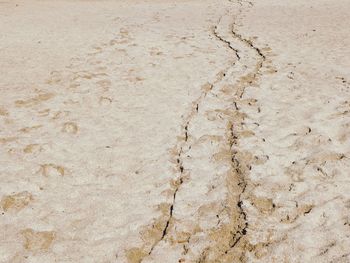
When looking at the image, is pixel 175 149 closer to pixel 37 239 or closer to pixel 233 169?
pixel 233 169

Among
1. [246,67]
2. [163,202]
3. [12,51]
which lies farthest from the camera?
[12,51]

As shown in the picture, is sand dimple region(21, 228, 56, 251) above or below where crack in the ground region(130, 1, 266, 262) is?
below

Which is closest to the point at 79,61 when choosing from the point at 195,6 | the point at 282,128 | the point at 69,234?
the point at 282,128

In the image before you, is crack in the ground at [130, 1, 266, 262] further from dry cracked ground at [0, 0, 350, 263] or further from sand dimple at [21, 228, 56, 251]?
sand dimple at [21, 228, 56, 251]

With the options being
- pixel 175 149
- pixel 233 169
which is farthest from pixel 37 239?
pixel 233 169

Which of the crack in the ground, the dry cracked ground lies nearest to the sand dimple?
the dry cracked ground

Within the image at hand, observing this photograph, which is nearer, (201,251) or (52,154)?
(201,251)

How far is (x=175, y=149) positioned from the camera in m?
6.43

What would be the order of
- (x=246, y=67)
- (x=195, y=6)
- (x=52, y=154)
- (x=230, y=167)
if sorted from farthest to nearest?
(x=195, y=6)
(x=246, y=67)
(x=52, y=154)
(x=230, y=167)

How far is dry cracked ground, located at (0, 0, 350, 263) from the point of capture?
4.54 metres

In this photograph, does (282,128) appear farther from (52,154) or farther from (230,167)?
(52,154)

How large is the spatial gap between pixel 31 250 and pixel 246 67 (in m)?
7.25

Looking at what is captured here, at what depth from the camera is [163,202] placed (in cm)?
520

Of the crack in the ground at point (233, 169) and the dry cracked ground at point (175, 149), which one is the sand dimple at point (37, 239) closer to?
the dry cracked ground at point (175, 149)
